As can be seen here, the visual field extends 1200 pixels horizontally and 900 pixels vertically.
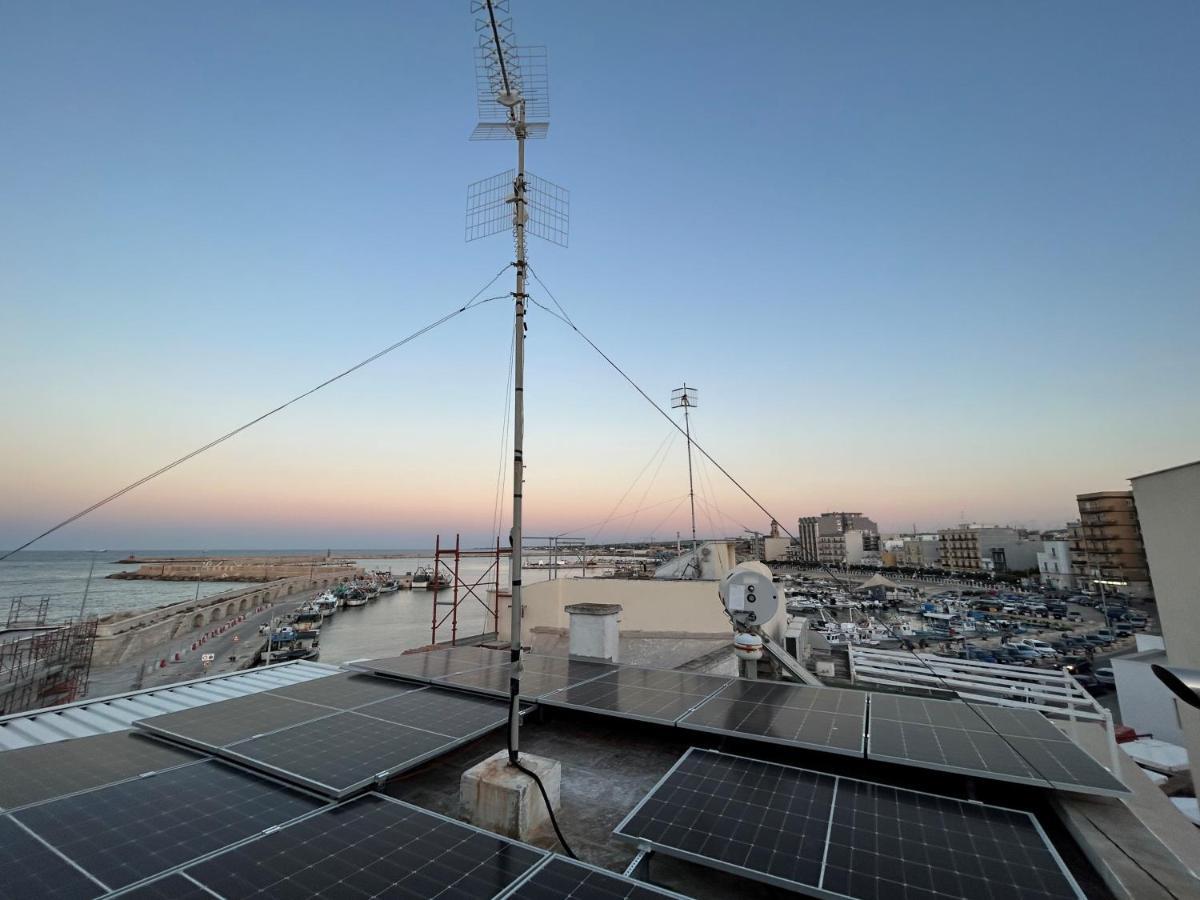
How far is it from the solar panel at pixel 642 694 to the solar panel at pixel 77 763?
494 centimetres

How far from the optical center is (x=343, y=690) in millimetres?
8797

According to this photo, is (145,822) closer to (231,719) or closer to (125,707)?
(231,719)

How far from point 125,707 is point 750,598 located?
11.1 m

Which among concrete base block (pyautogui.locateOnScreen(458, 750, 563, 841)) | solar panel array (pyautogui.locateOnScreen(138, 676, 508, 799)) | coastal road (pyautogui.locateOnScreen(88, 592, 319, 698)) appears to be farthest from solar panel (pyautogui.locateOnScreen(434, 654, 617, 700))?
coastal road (pyautogui.locateOnScreen(88, 592, 319, 698))

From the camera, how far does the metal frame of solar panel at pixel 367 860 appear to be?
366cm

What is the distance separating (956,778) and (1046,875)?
82.0 inches

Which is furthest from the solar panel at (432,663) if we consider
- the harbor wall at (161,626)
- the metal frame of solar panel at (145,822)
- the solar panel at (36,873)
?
the harbor wall at (161,626)

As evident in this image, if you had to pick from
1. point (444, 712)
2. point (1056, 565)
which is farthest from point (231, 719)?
point (1056, 565)

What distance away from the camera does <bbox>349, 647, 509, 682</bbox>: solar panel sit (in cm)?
941

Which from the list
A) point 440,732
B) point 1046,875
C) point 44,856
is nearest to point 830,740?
point 1046,875

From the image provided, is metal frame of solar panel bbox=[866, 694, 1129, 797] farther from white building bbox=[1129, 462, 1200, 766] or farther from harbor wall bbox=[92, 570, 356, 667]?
harbor wall bbox=[92, 570, 356, 667]

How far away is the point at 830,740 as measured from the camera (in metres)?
5.99

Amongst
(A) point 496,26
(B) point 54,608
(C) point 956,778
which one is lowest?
(B) point 54,608

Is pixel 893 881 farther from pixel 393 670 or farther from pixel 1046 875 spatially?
pixel 393 670
